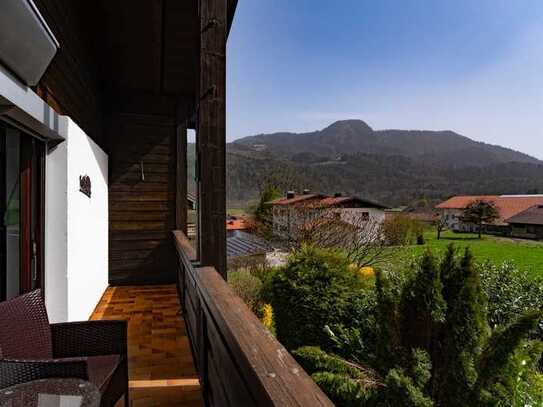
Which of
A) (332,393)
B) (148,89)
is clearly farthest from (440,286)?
(148,89)

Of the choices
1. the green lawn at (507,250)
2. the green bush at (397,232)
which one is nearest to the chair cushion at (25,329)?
the green bush at (397,232)

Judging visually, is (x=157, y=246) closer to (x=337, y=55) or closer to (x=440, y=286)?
(x=440, y=286)

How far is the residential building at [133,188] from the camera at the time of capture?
1373 mm

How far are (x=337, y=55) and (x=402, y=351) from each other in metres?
24.5

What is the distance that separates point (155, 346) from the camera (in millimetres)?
2836

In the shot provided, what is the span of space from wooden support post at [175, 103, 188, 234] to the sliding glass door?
2.66 metres

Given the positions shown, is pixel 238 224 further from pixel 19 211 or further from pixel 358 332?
pixel 19 211

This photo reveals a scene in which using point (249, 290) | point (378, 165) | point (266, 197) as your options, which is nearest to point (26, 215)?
point (249, 290)

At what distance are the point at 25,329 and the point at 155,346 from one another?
61.6 inches

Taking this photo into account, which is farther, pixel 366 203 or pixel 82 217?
pixel 366 203

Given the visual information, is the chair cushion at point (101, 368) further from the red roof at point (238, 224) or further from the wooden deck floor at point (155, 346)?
the red roof at point (238, 224)

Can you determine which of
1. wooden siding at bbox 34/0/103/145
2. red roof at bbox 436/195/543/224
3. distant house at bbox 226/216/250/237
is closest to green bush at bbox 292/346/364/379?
wooden siding at bbox 34/0/103/145

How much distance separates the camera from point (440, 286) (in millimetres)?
2584

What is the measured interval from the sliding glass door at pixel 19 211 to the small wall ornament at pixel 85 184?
2.24 feet
